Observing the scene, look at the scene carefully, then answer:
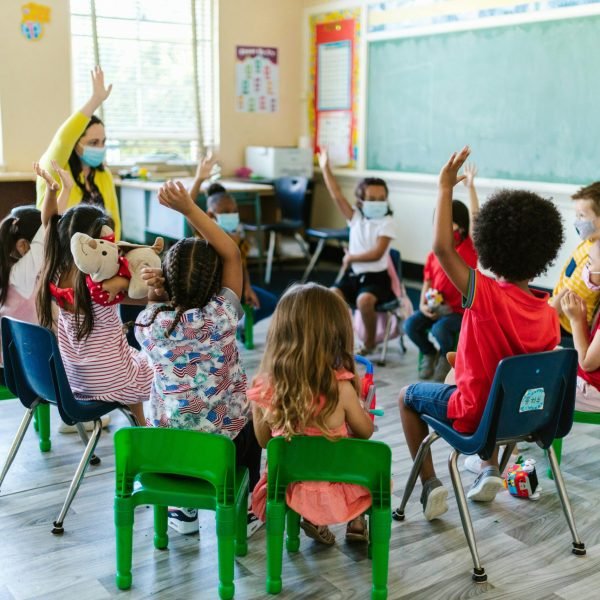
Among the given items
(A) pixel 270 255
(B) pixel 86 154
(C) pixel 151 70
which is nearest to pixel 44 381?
(B) pixel 86 154

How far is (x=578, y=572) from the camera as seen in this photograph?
2.21 m

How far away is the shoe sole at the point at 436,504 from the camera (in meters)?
2.42

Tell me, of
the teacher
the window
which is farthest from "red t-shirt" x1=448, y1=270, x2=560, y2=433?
the window

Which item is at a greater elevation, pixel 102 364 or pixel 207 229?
pixel 207 229

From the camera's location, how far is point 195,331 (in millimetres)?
2100

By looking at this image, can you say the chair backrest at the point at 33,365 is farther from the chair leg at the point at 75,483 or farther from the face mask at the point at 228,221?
the face mask at the point at 228,221

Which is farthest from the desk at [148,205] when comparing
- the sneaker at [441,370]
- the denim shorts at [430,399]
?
the denim shorts at [430,399]

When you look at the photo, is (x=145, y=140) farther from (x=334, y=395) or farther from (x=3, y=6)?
(x=334, y=395)

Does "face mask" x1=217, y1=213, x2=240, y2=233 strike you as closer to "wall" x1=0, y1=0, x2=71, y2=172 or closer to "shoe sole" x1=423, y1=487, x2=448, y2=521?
"shoe sole" x1=423, y1=487, x2=448, y2=521

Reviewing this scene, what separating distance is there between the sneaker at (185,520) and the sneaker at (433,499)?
2.29 feet

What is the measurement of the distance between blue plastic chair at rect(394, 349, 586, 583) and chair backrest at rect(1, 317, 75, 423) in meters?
1.09

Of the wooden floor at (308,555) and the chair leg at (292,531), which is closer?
the wooden floor at (308,555)

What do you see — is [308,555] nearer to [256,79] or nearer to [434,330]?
[434,330]

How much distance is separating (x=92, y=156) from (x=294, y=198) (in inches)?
121
